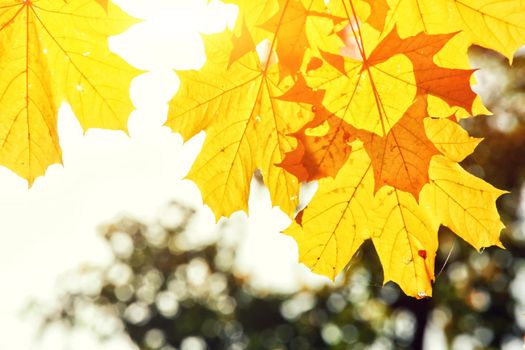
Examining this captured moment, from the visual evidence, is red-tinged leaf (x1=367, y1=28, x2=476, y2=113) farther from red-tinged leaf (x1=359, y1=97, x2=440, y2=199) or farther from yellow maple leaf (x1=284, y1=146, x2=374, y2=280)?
yellow maple leaf (x1=284, y1=146, x2=374, y2=280)

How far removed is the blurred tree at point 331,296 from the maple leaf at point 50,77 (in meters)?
10.3

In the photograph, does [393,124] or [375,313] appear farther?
[375,313]

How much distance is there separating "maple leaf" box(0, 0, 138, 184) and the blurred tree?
404 inches

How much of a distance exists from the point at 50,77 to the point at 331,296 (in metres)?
19.9

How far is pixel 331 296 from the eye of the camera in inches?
802

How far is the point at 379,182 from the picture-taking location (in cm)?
117

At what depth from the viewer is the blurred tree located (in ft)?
46.4

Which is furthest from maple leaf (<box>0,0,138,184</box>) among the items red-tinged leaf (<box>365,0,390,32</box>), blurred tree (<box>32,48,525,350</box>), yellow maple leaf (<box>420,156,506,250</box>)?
blurred tree (<box>32,48,525,350</box>)

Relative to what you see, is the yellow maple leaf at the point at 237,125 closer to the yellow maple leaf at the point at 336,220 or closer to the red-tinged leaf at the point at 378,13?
the yellow maple leaf at the point at 336,220

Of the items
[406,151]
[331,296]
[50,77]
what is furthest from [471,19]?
[331,296]

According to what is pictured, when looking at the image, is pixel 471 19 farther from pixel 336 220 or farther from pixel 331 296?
pixel 331 296

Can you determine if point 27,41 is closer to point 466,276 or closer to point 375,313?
point 466,276

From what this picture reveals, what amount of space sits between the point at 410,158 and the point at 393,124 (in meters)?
0.08

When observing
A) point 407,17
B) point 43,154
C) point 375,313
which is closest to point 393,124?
point 407,17
